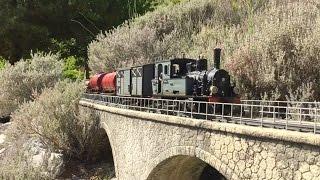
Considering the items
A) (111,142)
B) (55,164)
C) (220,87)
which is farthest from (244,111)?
(55,164)

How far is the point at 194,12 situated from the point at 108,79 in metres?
8.92

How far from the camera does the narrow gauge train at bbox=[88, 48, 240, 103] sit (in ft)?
51.6

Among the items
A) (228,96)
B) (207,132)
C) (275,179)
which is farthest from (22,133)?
(275,179)

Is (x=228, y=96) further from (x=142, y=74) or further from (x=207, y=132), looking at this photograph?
(x=142, y=74)

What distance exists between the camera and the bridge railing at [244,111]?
10.5 meters

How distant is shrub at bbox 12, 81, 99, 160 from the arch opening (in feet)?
28.8

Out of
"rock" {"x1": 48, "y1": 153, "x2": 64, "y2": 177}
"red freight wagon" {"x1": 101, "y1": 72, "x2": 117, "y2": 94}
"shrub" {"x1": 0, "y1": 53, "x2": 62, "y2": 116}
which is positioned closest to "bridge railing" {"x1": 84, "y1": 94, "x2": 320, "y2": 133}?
"red freight wagon" {"x1": 101, "y1": 72, "x2": 117, "y2": 94}

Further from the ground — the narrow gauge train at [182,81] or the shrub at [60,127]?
the narrow gauge train at [182,81]

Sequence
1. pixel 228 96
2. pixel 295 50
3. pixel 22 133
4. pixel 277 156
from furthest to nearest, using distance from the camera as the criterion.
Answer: pixel 22 133, pixel 295 50, pixel 228 96, pixel 277 156

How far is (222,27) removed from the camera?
2803 cm

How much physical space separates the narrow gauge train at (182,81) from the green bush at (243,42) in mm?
1523

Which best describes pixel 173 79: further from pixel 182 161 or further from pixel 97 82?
pixel 97 82

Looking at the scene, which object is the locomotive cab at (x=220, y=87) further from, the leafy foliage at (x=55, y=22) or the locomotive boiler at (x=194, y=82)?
the leafy foliage at (x=55, y=22)

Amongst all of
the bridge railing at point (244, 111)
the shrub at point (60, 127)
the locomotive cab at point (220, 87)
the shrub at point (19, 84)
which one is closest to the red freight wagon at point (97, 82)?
the bridge railing at point (244, 111)
